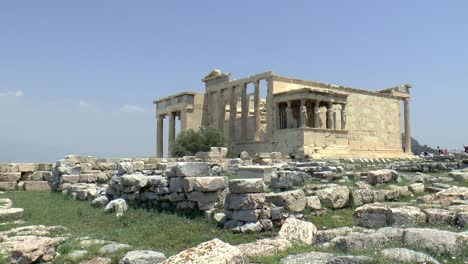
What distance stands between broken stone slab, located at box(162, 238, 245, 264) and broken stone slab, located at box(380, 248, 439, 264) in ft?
5.36

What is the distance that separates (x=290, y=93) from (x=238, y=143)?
7.00 meters

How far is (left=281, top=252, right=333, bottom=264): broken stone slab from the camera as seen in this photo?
16.3ft

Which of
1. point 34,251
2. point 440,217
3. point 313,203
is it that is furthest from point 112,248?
point 440,217

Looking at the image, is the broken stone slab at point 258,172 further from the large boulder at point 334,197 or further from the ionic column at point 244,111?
the ionic column at point 244,111

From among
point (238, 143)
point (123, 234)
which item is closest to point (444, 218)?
point (123, 234)

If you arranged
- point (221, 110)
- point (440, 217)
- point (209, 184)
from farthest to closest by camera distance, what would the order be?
point (221, 110), point (209, 184), point (440, 217)

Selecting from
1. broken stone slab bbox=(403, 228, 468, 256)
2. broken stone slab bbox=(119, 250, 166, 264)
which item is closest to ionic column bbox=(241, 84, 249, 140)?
broken stone slab bbox=(119, 250, 166, 264)

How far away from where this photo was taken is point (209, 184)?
32.0 ft

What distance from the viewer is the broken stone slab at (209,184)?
31.9ft

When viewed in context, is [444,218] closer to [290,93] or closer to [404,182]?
[404,182]

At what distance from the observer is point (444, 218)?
6980mm

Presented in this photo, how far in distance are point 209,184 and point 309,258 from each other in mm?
4832

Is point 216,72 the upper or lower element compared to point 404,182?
upper

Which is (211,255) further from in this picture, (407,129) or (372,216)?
(407,129)
